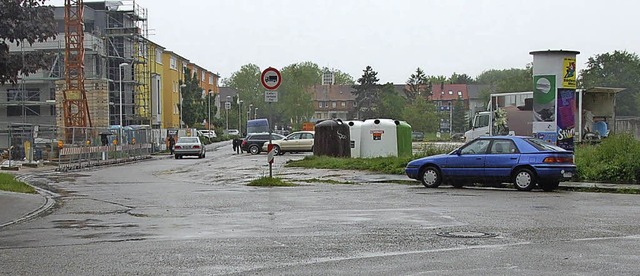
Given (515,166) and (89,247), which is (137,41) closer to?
(515,166)

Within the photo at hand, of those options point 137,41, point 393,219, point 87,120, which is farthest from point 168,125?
point 393,219

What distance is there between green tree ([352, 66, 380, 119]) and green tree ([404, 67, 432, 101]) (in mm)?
18410

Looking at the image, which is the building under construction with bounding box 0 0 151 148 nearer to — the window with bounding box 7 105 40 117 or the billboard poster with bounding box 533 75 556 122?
the window with bounding box 7 105 40 117

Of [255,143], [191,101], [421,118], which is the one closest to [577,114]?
[255,143]

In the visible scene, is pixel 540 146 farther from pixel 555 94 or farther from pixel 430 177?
pixel 555 94

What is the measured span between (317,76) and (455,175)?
13961cm

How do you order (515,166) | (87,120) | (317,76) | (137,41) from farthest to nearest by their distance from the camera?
(317,76)
(137,41)
(87,120)
(515,166)

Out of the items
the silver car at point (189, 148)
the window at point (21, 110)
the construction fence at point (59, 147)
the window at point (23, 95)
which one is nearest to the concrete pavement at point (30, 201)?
the construction fence at point (59, 147)

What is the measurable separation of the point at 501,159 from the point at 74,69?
52960 millimetres

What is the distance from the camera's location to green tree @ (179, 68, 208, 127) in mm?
89625

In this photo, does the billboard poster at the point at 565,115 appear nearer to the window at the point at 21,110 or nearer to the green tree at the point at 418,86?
the window at the point at 21,110

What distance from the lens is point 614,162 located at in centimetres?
2089

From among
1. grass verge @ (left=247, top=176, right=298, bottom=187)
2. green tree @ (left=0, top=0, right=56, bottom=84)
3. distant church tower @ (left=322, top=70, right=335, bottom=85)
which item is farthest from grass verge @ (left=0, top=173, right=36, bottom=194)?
distant church tower @ (left=322, top=70, right=335, bottom=85)

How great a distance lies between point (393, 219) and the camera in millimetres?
12484
